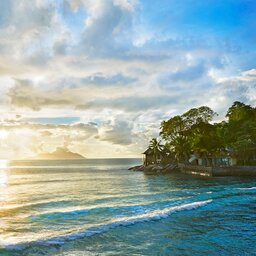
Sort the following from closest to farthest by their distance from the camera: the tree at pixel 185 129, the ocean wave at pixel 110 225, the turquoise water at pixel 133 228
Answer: the turquoise water at pixel 133 228, the ocean wave at pixel 110 225, the tree at pixel 185 129

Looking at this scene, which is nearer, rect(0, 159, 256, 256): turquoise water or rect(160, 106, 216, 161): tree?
rect(0, 159, 256, 256): turquoise water

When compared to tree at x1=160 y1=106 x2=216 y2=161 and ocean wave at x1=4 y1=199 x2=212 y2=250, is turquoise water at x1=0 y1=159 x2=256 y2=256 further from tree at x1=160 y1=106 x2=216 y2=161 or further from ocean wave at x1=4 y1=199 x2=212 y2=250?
tree at x1=160 y1=106 x2=216 y2=161

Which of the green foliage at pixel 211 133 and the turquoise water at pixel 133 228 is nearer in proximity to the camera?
the turquoise water at pixel 133 228

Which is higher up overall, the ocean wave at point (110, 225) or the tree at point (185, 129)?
the tree at point (185, 129)

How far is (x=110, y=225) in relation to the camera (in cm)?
2002

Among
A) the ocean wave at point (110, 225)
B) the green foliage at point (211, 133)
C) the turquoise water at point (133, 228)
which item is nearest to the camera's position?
the turquoise water at point (133, 228)

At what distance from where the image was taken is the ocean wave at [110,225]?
1623cm

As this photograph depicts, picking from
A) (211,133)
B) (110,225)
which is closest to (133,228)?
(110,225)

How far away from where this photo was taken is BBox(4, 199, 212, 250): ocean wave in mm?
16234

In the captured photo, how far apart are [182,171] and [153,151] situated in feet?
55.5

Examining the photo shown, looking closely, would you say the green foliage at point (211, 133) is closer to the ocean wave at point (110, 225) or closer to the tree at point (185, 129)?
the tree at point (185, 129)

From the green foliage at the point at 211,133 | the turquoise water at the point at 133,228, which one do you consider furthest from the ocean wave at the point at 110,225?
the green foliage at the point at 211,133

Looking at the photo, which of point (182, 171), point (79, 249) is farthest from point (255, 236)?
point (182, 171)

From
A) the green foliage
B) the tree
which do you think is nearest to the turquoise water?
the green foliage
